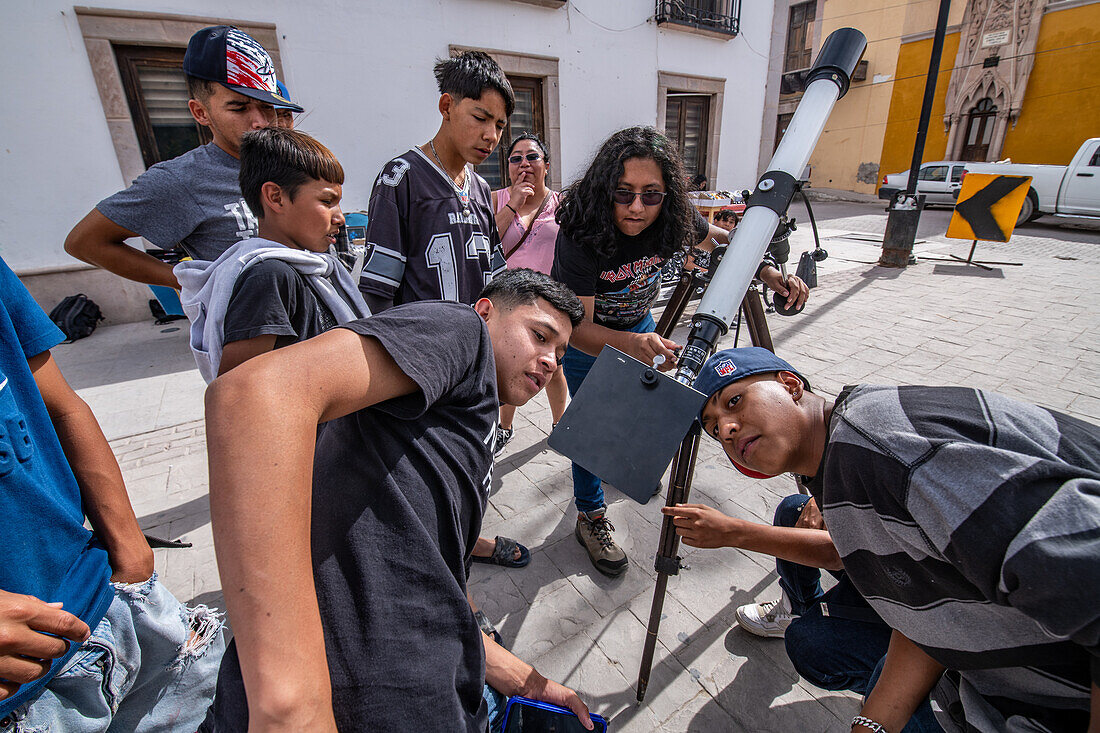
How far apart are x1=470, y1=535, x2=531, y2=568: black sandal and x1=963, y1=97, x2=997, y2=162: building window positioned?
2247 cm

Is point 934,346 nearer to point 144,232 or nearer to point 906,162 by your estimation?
point 144,232

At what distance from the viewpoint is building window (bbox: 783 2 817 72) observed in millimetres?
20703

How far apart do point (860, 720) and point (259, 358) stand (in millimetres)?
1521

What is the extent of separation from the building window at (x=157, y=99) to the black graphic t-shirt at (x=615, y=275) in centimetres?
599

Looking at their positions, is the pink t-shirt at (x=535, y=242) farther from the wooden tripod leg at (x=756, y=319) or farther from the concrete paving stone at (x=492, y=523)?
the concrete paving stone at (x=492, y=523)

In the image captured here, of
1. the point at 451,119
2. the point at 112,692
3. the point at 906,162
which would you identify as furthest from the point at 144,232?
the point at 906,162

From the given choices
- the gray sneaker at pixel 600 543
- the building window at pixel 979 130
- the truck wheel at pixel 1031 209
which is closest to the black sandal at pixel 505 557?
the gray sneaker at pixel 600 543

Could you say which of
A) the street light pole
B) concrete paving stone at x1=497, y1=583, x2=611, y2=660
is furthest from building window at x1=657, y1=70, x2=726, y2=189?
concrete paving stone at x1=497, y1=583, x2=611, y2=660

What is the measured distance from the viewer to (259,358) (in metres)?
0.71

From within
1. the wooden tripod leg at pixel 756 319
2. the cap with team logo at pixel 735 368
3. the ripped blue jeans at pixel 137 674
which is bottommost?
the ripped blue jeans at pixel 137 674

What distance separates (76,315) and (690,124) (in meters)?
10.7

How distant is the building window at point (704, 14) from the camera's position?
874cm

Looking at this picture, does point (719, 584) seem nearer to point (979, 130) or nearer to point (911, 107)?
point (979, 130)

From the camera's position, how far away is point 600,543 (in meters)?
2.31
